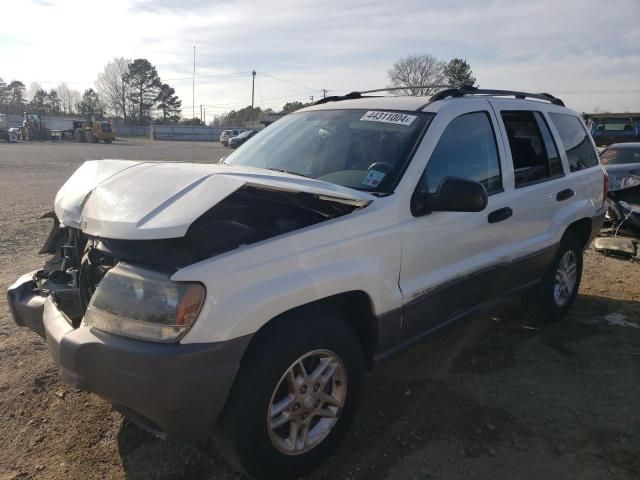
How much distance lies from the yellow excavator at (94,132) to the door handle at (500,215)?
5244 cm

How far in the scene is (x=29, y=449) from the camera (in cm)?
277

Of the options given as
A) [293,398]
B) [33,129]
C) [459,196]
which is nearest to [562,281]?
[459,196]

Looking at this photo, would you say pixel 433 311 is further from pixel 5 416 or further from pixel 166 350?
pixel 5 416

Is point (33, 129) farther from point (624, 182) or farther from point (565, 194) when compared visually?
point (565, 194)

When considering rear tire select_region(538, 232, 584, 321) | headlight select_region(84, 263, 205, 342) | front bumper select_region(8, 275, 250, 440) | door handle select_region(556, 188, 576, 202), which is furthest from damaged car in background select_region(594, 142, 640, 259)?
headlight select_region(84, 263, 205, 342)

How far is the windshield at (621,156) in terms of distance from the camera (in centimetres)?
988

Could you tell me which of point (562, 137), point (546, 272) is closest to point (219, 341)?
point (546, 272)

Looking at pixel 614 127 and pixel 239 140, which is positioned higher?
pixel 614 127

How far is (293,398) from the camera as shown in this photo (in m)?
2.46

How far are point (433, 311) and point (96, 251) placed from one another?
1.95m

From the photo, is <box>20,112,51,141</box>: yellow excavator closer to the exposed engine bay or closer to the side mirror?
the exposed engine bay

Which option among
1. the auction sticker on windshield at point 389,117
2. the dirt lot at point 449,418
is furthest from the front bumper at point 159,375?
the auction sticker on windshield at point 389,117

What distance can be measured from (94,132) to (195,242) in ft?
174

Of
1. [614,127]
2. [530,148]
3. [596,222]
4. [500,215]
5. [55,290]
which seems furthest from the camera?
[614,127]
